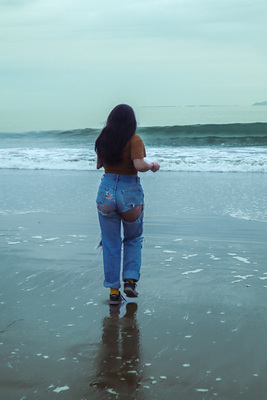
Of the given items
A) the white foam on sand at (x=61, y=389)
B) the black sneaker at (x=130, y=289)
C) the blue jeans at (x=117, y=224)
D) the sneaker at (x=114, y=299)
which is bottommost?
the white foam on sand at (x=61, y=389)

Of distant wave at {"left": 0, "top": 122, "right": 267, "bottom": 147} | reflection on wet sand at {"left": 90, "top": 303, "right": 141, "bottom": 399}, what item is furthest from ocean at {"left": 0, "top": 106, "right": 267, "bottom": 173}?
reflection on wet sand at {"left": 90, "top": 303, "right": 141, "bottom": 399}

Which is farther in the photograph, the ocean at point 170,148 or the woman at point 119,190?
the ocean at point 170,148

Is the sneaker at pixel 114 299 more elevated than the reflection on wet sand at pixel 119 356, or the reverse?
the sneaker at pixel 114 299

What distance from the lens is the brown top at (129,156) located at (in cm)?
372

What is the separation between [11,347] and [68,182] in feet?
29.8

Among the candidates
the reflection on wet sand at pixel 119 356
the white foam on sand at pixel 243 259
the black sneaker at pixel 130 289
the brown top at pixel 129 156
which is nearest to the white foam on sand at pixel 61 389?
the reflection on wet sand at pixel 119 356

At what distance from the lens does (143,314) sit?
11.8 feet

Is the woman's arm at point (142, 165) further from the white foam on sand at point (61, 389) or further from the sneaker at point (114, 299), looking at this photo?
the white foam on sand at point (61, 389)

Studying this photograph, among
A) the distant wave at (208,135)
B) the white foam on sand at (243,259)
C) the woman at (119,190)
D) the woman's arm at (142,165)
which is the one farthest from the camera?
the distant wave at (208,135)

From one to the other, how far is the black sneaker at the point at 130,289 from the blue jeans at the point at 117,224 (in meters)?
0.05

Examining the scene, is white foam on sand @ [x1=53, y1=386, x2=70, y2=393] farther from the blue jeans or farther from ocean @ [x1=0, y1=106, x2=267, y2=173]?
ocean @ [x1=0, y1=106, x2=267, y2=173]

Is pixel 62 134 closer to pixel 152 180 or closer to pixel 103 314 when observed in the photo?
pixel 152 180

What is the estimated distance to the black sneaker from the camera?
3879 millimetres

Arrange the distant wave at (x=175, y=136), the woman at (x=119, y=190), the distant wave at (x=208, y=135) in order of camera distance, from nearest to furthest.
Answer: the woman at (x=119, y=190)
the distant wave at (x=208, y=135)
the distant wave at (x=175, y=136)
